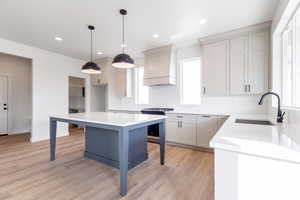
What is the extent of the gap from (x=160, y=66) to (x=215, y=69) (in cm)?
143

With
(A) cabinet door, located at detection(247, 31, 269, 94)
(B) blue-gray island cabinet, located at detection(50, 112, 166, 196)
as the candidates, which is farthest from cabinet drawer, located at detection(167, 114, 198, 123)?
(A) cabinet door, located at detection(247, 31, 269, 94)

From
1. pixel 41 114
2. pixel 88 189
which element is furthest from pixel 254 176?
pixel 41 114

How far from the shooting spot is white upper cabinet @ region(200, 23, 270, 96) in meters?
2.75

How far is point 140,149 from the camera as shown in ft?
8.46

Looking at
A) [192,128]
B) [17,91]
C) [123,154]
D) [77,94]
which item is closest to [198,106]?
[192,128]

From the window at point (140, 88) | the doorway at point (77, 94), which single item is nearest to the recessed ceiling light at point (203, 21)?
the window at point (140, 88)

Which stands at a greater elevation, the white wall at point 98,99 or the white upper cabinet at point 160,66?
the white upper cabinet at point 160,66

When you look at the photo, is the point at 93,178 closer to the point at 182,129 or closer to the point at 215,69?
the point at 182,129

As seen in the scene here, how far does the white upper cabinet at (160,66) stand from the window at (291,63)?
222cm

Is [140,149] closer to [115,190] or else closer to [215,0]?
[115,190]

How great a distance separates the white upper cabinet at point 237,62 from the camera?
9.01 ft

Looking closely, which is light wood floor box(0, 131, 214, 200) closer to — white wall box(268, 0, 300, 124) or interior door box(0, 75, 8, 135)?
white wall box(268, 0, 300, 124)

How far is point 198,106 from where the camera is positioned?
12.4 ft

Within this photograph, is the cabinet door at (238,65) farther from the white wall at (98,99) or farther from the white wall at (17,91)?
the white wall at (17,91)
